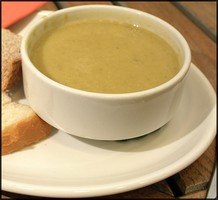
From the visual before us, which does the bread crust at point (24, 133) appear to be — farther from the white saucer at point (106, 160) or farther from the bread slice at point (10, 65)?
the bread slice at point (10, 65)

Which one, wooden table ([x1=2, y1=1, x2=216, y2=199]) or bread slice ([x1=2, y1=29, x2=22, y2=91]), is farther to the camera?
bread slice ([x1=2, y1=29, x2=22, y2=91])

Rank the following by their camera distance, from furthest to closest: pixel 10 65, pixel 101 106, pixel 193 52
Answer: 1. pixel 193 52
2. pixel 10 65
3. pixel 101 106

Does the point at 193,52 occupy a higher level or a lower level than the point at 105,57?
lower

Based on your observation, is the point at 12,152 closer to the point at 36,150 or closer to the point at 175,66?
the point at 36,150

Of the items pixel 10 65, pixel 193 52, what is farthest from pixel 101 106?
pixel 193 52

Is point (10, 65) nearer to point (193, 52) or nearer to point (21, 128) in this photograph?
point (21, 128)

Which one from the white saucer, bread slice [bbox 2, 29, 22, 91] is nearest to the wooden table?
the white saucer

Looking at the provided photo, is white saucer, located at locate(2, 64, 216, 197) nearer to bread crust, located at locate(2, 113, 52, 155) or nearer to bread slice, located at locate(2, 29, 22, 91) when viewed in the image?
bread crust, located at locate(2, 113, 52, 155)
